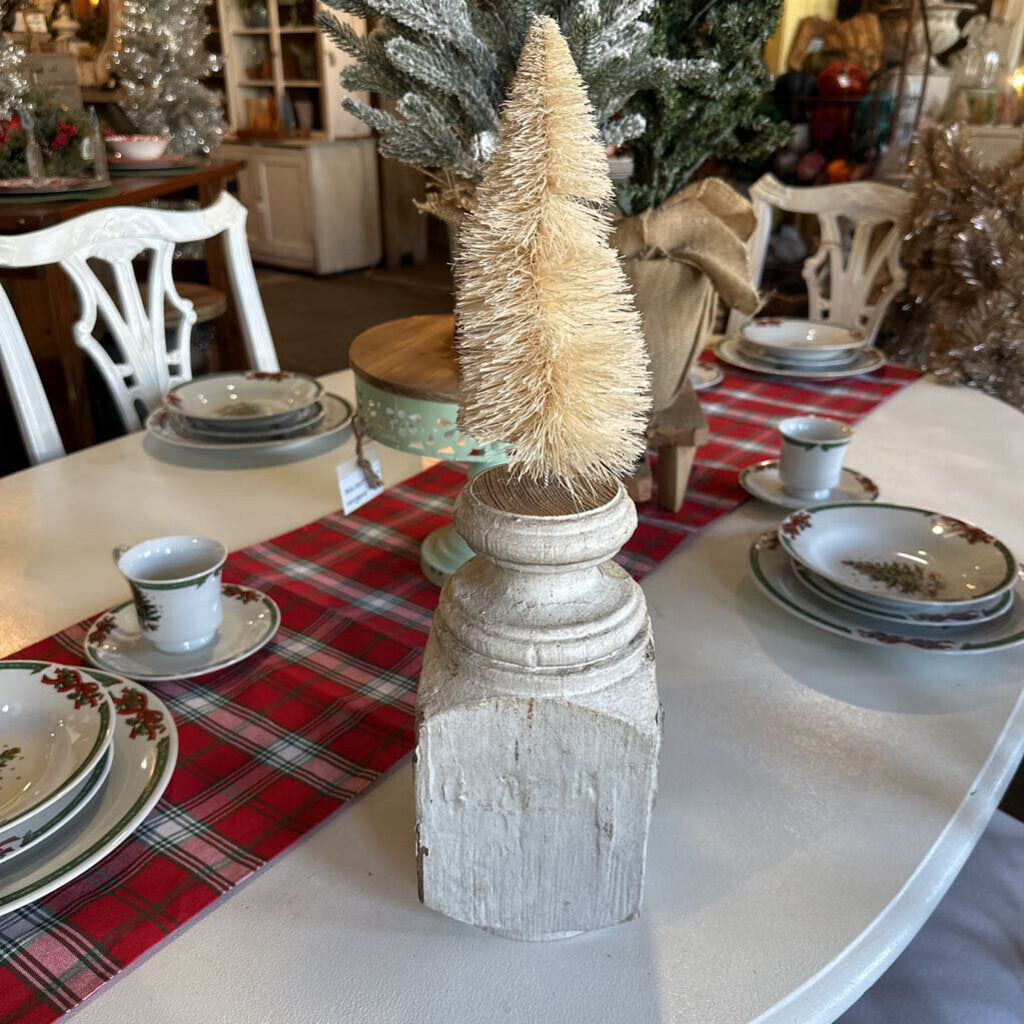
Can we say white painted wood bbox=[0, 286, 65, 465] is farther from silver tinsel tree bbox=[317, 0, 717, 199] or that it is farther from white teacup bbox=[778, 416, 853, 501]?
white teacup bbox=[778, 416, 853, 501]

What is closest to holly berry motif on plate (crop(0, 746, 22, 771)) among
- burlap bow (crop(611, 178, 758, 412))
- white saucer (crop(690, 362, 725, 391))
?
burlap bow (crop(611, 178, 758, 412))

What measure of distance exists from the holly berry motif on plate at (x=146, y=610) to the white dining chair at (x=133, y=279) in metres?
0.69

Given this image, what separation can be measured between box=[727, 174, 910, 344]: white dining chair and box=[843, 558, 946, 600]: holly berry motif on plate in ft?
3.35

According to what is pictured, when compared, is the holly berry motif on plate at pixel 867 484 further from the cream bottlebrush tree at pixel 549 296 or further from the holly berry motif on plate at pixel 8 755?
the holly berry motif on plate at pixel 8 755

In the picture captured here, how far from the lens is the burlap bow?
0.93 metres

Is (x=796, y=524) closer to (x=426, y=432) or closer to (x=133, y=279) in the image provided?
(x=426, y=432)

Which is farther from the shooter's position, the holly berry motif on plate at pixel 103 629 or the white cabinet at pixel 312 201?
the white cabinet at pixel 312 201

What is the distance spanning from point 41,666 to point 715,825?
484 millimetres

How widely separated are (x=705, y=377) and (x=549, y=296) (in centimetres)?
106

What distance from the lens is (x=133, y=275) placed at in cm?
149

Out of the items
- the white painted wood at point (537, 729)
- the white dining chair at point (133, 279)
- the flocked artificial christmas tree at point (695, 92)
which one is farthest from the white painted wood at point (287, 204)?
the white painted wood at point (537, 729)

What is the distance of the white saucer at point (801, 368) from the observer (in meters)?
1.47

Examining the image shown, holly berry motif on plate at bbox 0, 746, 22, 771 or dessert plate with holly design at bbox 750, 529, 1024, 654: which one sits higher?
holly berry motif on plate at bbox 0, 746, 22, 771

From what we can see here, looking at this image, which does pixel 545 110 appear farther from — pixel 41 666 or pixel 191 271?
pixel 191 271
